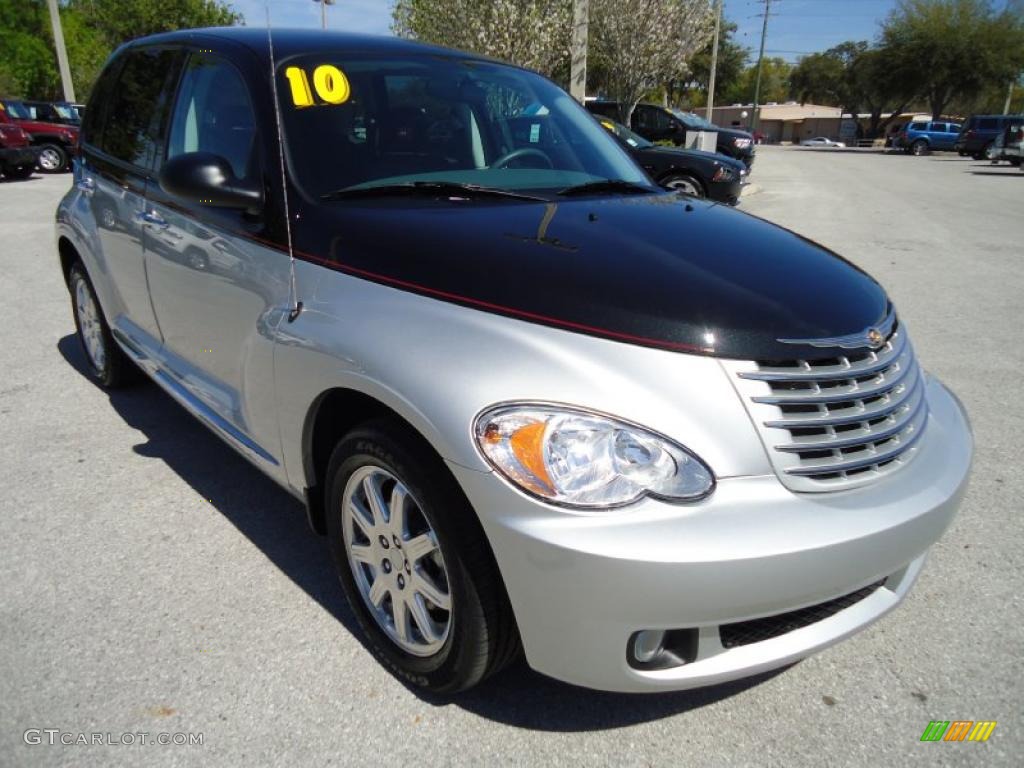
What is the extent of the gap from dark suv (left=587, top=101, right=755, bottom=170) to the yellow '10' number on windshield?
1662 centimetres

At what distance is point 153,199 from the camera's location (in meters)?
3.14

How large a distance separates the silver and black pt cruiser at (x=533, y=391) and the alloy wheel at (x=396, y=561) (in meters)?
0.01

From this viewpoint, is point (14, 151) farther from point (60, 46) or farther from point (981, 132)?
point (981, 132)

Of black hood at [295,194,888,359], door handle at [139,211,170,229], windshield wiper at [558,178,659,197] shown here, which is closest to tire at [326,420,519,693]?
black hood at [295,194,888,359]

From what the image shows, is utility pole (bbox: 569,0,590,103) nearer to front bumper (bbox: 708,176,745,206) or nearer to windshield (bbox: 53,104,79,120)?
front bumper (bbox: 708,176,745,206)

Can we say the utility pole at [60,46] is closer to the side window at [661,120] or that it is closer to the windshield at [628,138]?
the side window at [661,120]

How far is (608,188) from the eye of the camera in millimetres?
2934

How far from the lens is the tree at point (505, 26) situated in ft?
45.7

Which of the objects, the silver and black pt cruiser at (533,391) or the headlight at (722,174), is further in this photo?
the headlight at (722,174)

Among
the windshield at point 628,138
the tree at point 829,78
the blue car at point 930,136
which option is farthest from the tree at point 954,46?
the windshield at point 628,138

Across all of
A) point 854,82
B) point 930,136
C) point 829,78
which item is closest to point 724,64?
point 854,82

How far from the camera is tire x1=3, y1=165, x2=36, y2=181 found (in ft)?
55.2

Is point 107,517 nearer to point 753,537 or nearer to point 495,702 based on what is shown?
point 495,702

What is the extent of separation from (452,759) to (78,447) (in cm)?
280
